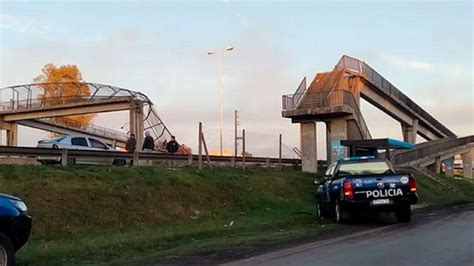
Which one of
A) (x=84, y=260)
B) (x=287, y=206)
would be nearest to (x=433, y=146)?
(x=287, y=206)

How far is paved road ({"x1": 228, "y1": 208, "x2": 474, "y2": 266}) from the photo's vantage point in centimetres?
928

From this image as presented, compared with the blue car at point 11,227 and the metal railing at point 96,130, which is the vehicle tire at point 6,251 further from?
the metal railing at point 96,130

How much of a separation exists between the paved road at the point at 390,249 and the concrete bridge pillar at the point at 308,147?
20.5 m

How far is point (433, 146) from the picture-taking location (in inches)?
1849

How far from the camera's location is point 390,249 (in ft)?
34.6

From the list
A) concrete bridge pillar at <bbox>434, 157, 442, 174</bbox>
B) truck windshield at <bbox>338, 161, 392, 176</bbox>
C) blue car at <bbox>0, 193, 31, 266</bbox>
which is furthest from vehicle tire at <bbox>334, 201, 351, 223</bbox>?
concrete bridge pillar at <bbox>434, 157, 442, 174</bbox>

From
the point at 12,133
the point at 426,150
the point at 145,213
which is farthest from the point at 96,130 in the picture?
the point at 145,213

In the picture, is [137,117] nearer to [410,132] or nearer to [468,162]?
[410,132]

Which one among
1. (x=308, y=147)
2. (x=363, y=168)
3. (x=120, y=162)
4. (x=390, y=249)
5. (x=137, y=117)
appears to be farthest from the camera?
(x=137, y=117)

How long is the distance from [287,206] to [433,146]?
2887 cm

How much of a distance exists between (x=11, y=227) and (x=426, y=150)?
41.4 meters

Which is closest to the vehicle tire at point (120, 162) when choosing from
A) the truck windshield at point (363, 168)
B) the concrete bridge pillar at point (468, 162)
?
the truck windshield at point (363, 168)

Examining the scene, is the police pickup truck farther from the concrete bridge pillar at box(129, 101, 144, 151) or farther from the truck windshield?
the concrete bridge pillar at box(129, 101, 144, 151)

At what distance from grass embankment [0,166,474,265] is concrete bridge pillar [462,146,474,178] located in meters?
37.3
